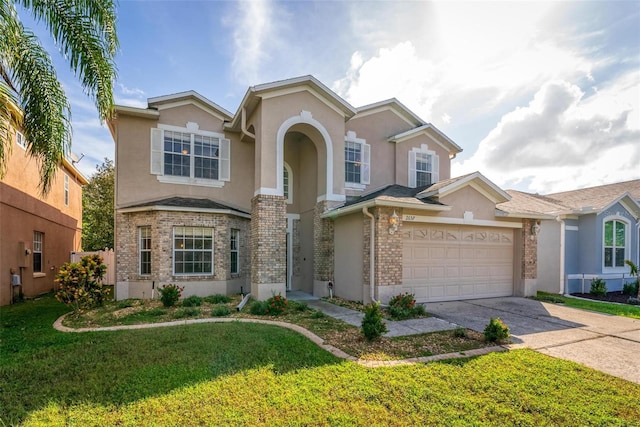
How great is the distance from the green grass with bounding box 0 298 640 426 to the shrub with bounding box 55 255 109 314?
2448mm

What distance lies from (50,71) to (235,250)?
301 inches

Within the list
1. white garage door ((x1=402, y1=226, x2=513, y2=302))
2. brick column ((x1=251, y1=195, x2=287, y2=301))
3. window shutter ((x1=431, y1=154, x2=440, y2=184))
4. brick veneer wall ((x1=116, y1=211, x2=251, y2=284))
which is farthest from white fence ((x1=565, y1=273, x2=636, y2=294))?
brick veneer wall ((x1=116, y1=211, x2=251, y2=284))

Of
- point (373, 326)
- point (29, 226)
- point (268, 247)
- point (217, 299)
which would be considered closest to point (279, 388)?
point (373, 326)

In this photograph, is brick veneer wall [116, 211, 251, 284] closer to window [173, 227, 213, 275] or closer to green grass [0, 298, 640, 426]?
window [173, 227, 213, 275]

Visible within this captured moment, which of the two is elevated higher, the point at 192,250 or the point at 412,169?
the point at 412,169

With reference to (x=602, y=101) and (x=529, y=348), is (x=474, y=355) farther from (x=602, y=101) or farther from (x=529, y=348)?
(x=602, y=101)

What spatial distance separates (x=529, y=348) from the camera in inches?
228

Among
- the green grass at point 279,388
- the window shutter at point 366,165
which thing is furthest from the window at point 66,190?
the window shutter at point 366,165

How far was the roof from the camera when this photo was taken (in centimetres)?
1278

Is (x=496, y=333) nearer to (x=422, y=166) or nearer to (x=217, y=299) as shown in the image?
(x=217, y=299)

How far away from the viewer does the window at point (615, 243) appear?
13.5 meters

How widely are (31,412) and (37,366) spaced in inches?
65.1

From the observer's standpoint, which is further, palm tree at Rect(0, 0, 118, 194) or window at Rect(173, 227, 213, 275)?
window at Rect(173, 227, 213, 275)

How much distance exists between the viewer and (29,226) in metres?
12.2
